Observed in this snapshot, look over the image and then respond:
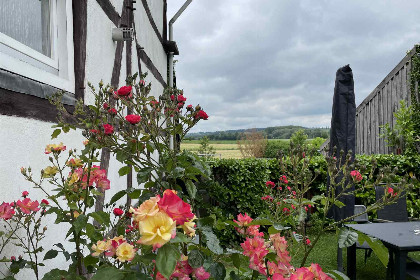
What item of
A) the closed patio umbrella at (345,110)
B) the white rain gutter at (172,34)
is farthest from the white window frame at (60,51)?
the white rain gutter at (172,34)

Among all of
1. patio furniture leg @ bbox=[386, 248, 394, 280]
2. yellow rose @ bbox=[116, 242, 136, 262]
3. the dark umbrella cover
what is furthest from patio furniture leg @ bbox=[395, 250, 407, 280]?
yellow rose @ bbox=[116, 242, 136, 262]

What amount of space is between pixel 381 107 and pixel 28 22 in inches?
341

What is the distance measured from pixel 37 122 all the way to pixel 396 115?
7871mm

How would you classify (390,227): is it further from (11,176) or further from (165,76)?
(165,76)

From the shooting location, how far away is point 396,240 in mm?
2947

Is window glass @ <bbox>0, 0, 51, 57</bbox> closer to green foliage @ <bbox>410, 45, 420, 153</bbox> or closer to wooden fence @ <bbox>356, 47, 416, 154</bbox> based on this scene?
green foliage @ <bbox>410, 45, 420, 153</bbox>

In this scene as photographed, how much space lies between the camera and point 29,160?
1513 millimetres

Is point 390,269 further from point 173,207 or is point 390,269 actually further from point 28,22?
point 28,22


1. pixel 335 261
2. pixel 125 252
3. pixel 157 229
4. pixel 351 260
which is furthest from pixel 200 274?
pixel 335 261

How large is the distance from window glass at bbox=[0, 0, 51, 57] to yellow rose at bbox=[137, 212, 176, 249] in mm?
1245

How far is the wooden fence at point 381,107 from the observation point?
7961 millimetres

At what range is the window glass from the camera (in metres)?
1.54

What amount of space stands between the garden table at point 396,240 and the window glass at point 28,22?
87.0 inches

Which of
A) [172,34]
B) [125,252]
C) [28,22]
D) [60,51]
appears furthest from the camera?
[172,34]
